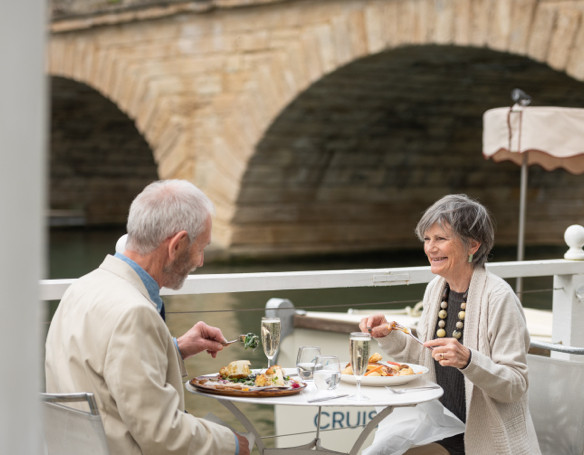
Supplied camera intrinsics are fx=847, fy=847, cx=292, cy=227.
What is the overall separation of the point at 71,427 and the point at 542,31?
27.1 ft

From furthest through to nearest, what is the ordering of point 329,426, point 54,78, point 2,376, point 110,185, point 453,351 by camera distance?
point 110,185 → point 54,78 → point 329,426 → point 453,351 → point 2,376

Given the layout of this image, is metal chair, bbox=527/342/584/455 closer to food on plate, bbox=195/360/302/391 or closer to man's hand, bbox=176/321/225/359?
food on plate, bbox=195/360/302/391

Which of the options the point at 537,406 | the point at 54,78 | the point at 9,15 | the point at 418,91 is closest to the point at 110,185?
the point at 54,78

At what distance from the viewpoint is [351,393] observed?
234 centimetres

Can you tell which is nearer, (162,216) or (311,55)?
(162,216)

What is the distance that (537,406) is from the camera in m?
2.87

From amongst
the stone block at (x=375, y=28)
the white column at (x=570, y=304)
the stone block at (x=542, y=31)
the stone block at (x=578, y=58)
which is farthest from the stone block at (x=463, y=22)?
the white column at (x=570, y=304)

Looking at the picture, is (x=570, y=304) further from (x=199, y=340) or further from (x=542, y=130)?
(x=542, y=130)

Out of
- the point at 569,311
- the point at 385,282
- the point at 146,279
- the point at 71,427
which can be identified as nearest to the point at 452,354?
the point at 146,279

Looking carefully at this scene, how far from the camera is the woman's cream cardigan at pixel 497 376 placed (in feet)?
7.88

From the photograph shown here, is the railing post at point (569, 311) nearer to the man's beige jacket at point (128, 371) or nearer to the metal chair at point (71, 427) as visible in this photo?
the man's beige jacket at point (128, 371)

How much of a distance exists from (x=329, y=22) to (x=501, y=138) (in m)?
4.87

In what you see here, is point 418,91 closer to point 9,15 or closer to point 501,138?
point 501,138

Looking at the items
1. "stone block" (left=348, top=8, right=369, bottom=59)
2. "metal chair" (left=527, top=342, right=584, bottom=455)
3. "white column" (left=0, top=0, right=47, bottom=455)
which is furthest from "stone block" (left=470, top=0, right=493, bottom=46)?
"white column" (left=0, top=0, right=47, bottom=455)
